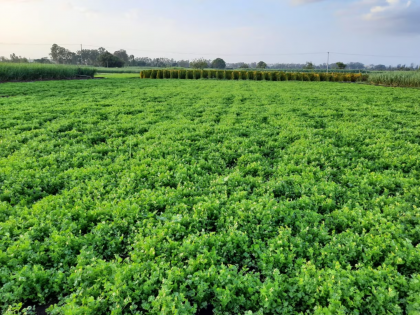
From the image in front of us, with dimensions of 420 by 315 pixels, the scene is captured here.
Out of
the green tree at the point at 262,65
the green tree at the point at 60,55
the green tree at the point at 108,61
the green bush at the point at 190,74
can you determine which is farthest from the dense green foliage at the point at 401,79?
the green tree at the point at 60,55

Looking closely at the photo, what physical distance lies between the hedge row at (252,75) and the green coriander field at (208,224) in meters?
42.6

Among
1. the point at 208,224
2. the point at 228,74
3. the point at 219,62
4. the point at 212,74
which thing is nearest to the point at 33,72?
the point at 212,74

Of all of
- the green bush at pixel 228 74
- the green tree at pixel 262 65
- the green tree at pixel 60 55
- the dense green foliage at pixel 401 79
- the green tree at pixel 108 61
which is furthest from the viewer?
the green tree at pixel 60 55

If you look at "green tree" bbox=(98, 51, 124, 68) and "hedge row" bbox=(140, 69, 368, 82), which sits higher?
"green tree" bbox=(98, 51, 124, 68)

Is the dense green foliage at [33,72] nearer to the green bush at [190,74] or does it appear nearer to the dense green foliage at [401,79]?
the green bush at [190,74]

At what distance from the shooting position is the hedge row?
156 feet

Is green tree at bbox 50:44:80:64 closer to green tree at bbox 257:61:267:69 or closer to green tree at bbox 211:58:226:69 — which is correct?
green tree at bbox 211:58:226:69

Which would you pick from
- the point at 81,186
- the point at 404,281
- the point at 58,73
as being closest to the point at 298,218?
the point at 404,281

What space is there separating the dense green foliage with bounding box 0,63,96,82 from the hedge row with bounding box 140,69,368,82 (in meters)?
14.1

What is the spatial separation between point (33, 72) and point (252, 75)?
35891 mm

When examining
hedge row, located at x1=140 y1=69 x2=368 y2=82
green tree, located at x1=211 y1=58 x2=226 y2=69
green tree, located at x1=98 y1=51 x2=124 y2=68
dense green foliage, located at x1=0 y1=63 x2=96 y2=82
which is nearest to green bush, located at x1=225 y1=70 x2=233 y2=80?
hedge row, located at x1=140 y1=69 x2=368 y2=82

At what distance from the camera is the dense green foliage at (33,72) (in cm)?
3105

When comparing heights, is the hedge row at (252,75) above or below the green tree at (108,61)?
below

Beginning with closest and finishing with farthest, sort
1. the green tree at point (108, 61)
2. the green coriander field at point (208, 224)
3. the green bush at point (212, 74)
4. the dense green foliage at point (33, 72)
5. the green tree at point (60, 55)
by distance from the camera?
the green coriander field at point (208, 224), the dense green foliage at point (33, 72), the green bush at point (212, 74), the green tree at point (108, 61), the green tree at point (60, 55)
